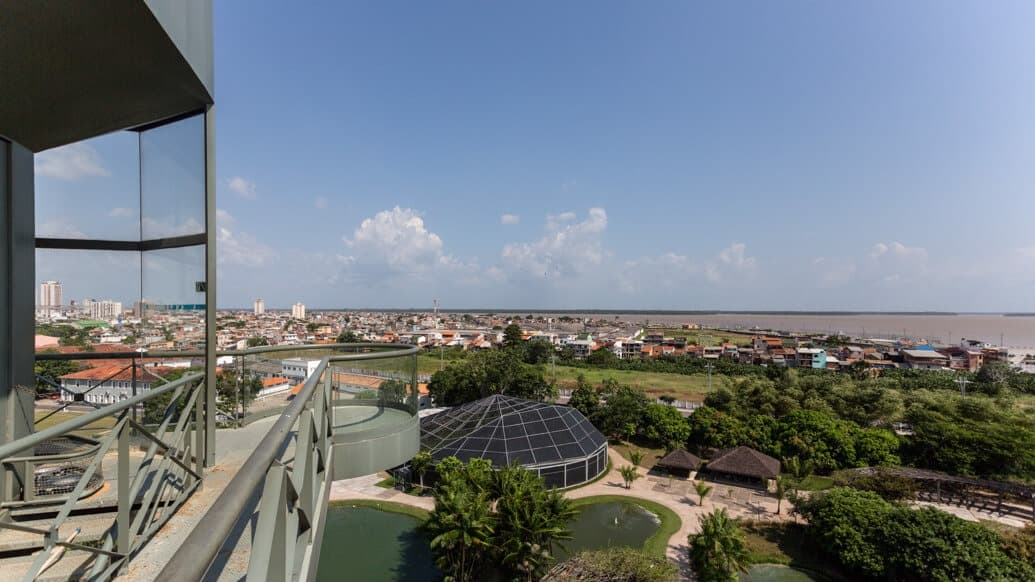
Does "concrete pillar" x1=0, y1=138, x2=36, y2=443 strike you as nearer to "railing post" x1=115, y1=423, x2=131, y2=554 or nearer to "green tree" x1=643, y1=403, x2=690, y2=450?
"railing post" x1=115, y1=423, x2=131, y2=554

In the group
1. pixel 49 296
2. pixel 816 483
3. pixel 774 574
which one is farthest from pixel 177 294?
pixel 816 483

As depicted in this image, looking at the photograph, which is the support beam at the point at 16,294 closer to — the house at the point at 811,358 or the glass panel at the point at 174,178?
the glass panel at the point at 174,178

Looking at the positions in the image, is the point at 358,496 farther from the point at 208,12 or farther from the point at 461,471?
the point at 208,12

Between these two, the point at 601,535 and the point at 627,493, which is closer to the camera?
the point at 601,535

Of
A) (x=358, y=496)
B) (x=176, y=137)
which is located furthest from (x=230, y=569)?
(x=358, y=496)

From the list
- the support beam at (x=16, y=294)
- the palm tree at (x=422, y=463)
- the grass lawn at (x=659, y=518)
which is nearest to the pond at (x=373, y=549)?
the palm tree at (x=422, y=463)

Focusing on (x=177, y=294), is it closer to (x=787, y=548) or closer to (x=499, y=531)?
(x=499, y=531)

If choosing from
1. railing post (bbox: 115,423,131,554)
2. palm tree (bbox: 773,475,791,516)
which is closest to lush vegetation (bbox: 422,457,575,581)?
palm tree (bbox: 773,475,791,516)
